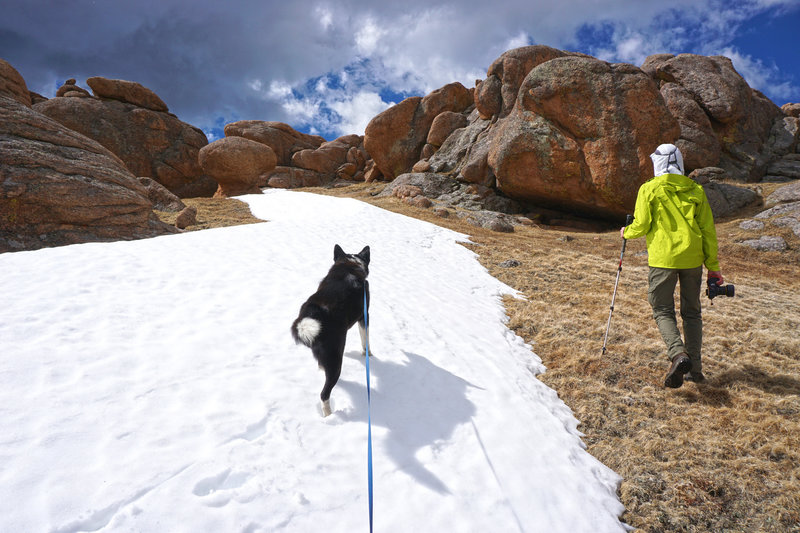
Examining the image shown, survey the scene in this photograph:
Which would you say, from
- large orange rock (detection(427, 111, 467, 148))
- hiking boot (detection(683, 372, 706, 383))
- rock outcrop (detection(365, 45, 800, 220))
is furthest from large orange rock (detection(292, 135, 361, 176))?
hiking boot (detection(683, 372, 706, 383))

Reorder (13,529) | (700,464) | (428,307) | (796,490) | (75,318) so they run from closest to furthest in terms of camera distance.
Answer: (13,529) < (796,490) < (700,464) < (75,318) < (428,307)

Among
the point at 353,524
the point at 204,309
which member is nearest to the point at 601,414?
the point at 353,524

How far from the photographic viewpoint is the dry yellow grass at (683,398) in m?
2.67

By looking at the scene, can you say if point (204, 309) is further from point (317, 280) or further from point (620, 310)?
point (620, 310)

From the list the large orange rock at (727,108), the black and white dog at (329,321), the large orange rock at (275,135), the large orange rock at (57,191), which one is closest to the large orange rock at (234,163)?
the large orange rock at (275,135)

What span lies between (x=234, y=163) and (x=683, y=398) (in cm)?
3214

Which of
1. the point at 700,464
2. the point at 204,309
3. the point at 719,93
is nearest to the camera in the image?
the point at 700,464

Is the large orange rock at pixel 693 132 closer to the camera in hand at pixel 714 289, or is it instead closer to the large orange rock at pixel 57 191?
the camera in hand at pixel 714 289

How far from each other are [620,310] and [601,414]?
12.0 ft

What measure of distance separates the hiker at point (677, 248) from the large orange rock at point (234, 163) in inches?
1196

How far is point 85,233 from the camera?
8.91 m

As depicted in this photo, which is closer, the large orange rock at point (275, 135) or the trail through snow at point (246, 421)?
A: the trail through snow at point (246, 421)

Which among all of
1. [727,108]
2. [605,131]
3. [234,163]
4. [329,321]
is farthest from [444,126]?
[329,321]

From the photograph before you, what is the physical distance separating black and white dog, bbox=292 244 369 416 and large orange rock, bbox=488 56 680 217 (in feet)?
56.5
